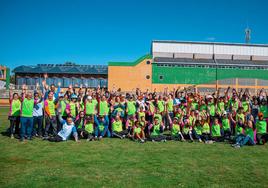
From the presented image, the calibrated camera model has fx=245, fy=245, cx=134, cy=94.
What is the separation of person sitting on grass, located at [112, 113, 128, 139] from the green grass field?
1517 millimetres

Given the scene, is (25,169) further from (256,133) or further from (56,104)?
(256,133)

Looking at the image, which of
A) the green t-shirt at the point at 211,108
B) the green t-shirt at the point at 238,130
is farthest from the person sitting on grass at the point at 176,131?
the green t-shirt at the point at 238,130

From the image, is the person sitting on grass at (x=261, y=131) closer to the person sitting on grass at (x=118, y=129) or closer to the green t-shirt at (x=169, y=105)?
the green t-shirt at (x=169, y=105)

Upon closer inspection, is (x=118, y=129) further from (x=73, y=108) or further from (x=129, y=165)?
(x=129, y=165)

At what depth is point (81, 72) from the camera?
46.6 m

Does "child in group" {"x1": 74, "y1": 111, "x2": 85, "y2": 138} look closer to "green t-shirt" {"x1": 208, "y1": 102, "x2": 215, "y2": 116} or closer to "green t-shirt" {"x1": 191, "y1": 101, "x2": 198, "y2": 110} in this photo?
"green t-shirt" {"x1": 191, "y1": 101, "x2": 198, "y2": 110}

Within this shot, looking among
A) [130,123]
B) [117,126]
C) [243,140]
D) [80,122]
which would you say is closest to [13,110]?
[80,122]

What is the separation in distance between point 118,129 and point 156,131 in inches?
67.9

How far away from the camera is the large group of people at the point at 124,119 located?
33.2 ft

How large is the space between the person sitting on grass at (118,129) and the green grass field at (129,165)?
4.98 feet

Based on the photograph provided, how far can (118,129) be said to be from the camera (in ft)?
36.1

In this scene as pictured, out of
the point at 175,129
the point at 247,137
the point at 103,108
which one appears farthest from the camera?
the point at 103,108

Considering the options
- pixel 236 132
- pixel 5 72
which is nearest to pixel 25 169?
pixel 236 132

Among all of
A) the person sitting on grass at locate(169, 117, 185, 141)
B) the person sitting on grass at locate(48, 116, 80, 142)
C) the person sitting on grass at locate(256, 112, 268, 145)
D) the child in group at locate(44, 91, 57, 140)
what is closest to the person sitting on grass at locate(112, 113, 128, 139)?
the person sitting on grass at locate(48, 116, 80, 142)
